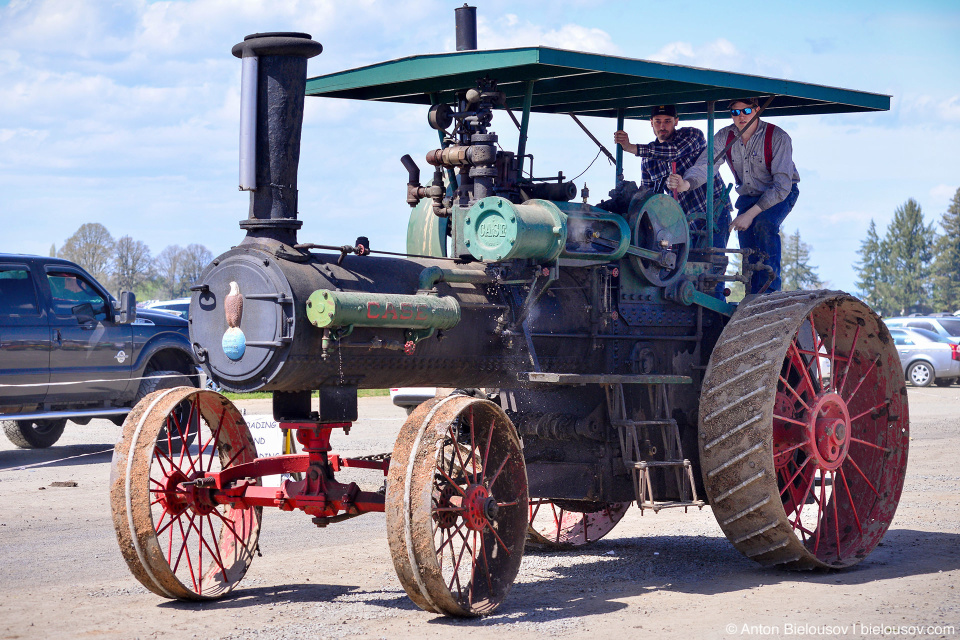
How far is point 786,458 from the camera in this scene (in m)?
6.96

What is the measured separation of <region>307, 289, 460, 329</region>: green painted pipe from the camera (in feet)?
17.9

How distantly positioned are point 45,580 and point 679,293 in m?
4.16

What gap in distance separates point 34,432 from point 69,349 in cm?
191

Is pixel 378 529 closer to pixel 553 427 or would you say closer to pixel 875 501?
pixel 553 427

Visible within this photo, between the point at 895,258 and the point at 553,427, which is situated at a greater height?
the point at 895,258

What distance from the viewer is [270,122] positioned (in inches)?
232

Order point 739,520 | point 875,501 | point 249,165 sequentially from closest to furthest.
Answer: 1. point 249,165
2. point 739,520
3. point 875,501

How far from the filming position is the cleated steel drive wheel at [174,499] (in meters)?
5.72

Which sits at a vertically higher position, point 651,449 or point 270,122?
point 270,122

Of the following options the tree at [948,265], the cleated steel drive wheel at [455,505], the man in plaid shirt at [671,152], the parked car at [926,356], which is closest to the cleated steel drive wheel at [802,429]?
the man in plaid shirt at [671,152]

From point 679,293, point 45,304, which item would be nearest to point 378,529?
point 679,293

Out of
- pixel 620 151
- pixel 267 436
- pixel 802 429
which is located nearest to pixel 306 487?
pixel 267 436

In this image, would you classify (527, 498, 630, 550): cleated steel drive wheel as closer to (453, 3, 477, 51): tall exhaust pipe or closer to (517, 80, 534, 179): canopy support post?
(517, 80, 534, 179): canopy support post

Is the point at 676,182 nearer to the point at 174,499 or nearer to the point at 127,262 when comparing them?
the point at 174,499
